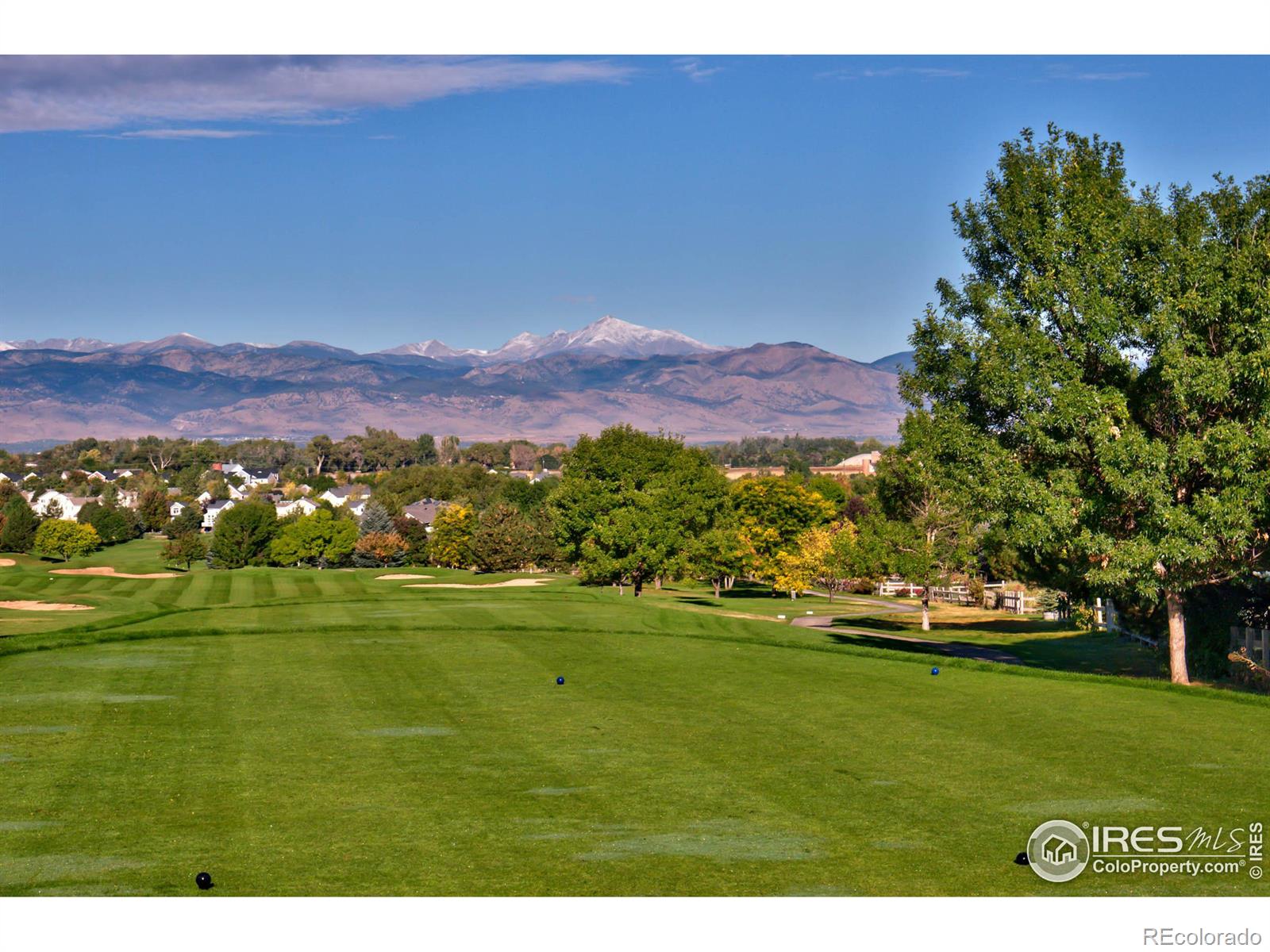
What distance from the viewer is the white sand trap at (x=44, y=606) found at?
46344 mm

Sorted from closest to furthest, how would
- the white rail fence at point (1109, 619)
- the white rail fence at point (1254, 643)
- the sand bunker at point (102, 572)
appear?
the white rail fence at point (1254, 643), the white rail fence at point (1109, 619), the sand bunker at point (102, 572)

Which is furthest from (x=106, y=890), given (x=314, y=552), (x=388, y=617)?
(x=314, y=552)

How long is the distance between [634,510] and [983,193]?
4203cm

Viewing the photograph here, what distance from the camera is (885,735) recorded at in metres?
18.2

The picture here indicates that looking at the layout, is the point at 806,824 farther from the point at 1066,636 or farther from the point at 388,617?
the point at 1066,636

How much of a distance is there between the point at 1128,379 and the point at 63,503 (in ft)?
583

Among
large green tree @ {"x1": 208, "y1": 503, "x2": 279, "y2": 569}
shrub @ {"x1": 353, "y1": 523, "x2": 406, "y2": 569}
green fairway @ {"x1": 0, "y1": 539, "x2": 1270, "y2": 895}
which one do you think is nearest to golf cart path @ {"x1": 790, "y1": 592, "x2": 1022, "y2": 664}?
green fairway @ {"x1": 0, "y1": 539, "x2": 1270, "y2": 895}

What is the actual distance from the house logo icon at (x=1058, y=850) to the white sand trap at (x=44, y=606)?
136 ft

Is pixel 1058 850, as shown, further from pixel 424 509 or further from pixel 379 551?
pixel 424 509

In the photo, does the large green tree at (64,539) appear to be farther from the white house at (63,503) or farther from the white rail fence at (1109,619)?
the white rail fence at (1109,619)

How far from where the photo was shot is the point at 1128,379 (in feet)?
91.4

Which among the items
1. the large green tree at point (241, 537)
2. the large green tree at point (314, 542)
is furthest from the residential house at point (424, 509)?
the large green tree at point (241, 537)

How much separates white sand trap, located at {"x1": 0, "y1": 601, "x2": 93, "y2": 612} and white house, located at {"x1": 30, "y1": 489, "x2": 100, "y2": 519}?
384 feet
